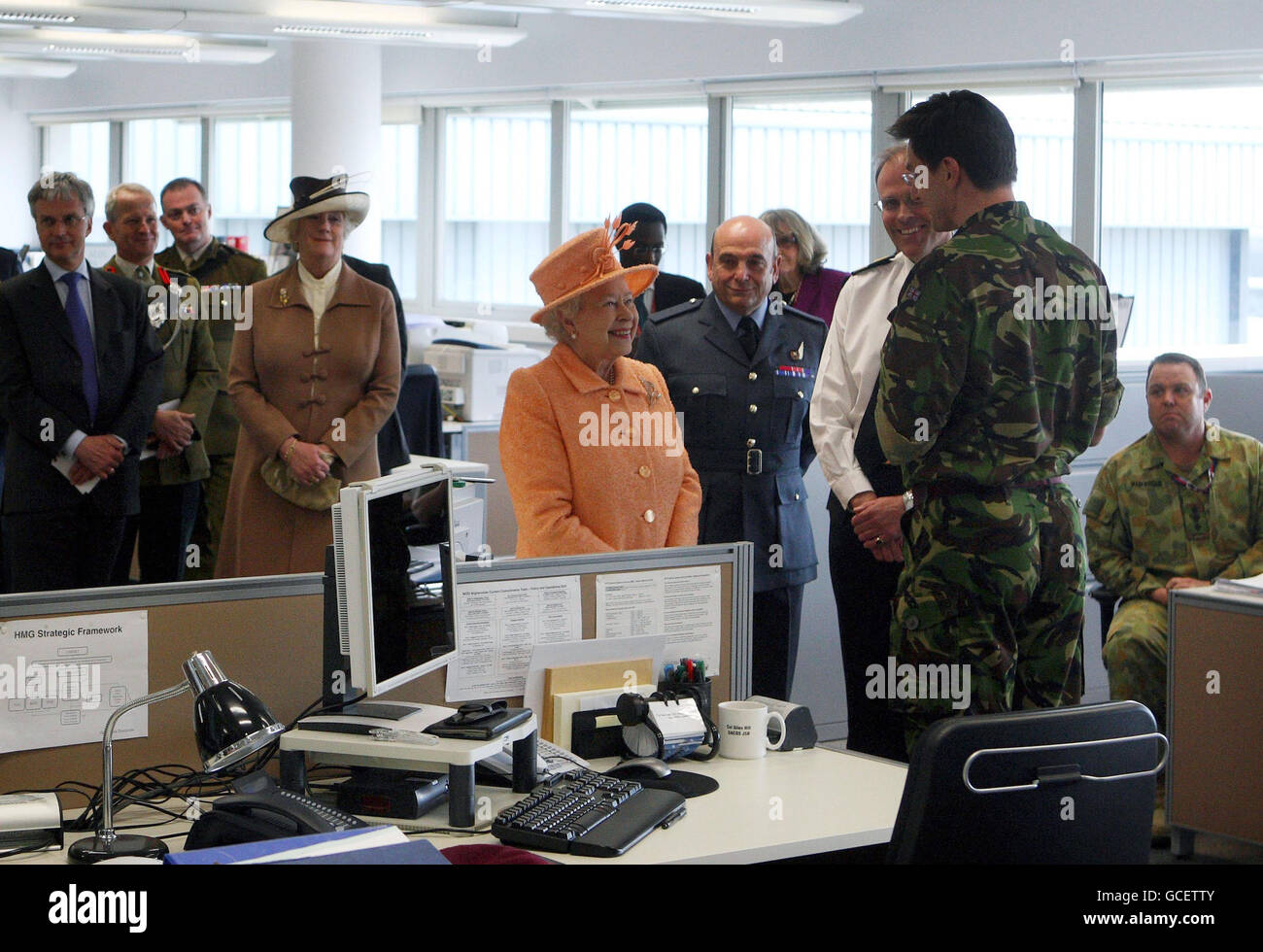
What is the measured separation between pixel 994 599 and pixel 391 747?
1.10 meters

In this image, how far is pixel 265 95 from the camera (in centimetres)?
994

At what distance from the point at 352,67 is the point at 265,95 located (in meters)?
1.64

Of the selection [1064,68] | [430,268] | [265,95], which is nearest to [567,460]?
[1064,68]

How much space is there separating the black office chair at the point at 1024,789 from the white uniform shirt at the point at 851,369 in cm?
142

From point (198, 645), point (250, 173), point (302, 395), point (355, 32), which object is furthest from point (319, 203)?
point (250, 173)

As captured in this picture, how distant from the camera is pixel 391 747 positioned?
2.04 meters

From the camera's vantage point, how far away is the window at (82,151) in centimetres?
1191

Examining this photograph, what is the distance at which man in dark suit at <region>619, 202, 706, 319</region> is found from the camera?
14.5ft

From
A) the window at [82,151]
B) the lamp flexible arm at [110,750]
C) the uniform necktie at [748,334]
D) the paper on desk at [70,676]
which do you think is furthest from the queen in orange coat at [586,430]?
the window at [82,151]

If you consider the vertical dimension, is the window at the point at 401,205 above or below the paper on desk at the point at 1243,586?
above

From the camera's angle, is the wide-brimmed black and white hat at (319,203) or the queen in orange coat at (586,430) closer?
the queen in orange coat at (586,430)

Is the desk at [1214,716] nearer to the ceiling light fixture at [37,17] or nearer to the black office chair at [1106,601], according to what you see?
the black office chair at [1106,601]
